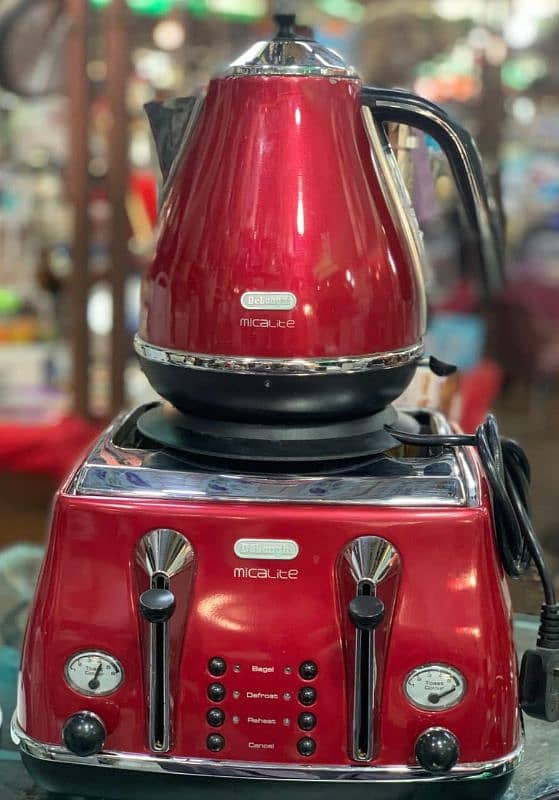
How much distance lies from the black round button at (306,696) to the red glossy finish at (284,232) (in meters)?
0.22

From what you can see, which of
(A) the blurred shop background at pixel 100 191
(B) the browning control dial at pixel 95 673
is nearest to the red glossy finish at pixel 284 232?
(B) the browning control dial at pixel 95 673

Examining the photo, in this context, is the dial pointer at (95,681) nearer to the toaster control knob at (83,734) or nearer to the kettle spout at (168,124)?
the toaster control knob at (83,734)

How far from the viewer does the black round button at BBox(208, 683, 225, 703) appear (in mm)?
657

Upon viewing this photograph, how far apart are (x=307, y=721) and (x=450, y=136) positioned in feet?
1.37

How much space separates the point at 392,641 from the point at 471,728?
8 cm

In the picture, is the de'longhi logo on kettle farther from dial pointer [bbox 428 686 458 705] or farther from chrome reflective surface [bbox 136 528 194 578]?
dial pointer [bbox 428 686 458 705]

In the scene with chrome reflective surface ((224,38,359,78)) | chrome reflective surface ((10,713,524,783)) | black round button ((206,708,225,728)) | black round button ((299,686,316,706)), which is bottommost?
chrome reflective surface ((10,713,524,783))

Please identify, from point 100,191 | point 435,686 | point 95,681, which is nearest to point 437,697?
point 435,686

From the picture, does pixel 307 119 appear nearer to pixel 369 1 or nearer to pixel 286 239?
pixel 286 239

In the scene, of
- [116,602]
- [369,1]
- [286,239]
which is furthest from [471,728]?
[369,1]

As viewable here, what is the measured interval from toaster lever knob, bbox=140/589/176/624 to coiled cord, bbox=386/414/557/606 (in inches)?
8.7

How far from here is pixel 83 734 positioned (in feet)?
2.14

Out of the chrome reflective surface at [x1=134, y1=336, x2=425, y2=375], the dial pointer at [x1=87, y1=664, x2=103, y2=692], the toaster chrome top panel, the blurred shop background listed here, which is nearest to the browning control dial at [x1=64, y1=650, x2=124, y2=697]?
the dial pointer at [x1=87, y1=664, x2=103, y2=692]

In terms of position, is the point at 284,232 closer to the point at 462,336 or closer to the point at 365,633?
the point at 365,633
